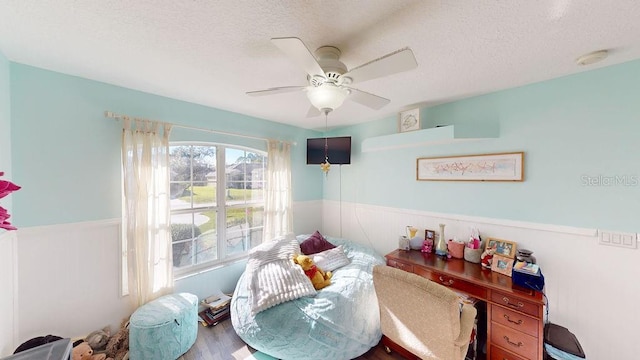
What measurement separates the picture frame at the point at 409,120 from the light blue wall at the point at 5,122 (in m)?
3.35

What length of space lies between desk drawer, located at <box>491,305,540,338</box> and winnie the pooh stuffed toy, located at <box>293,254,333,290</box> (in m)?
1.42

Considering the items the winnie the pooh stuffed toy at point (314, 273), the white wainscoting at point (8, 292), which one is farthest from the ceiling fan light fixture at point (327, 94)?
the white wainscoting at point (8, 292)

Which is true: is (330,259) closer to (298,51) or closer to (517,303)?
(517,303)

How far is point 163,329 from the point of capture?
1764 millimetres

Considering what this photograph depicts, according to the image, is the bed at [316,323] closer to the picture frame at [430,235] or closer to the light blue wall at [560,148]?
the picture frame at [430,235]

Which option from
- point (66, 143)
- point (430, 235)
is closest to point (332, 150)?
point (430, 235)

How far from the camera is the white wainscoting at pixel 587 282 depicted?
153 centimetres

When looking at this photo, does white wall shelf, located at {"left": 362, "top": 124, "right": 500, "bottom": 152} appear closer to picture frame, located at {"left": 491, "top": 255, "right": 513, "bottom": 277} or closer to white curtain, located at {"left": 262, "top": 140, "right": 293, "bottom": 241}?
picture frame, located at {"left": 491, "top": 255, "right": 513, "bottom": 277}

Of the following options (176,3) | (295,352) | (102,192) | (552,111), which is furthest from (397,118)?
(102,192)

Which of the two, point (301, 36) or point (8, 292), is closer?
point (301, 36)

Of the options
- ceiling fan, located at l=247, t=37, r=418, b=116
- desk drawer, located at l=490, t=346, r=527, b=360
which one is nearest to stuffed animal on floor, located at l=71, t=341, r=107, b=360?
ceiling fan, located at l=247, t=37, r=418, b=116

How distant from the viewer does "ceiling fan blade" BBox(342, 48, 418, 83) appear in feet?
3.34

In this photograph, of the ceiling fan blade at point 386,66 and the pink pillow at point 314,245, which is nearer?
the ceiling fan blade at point 386,66

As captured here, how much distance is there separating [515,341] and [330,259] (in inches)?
67.5
